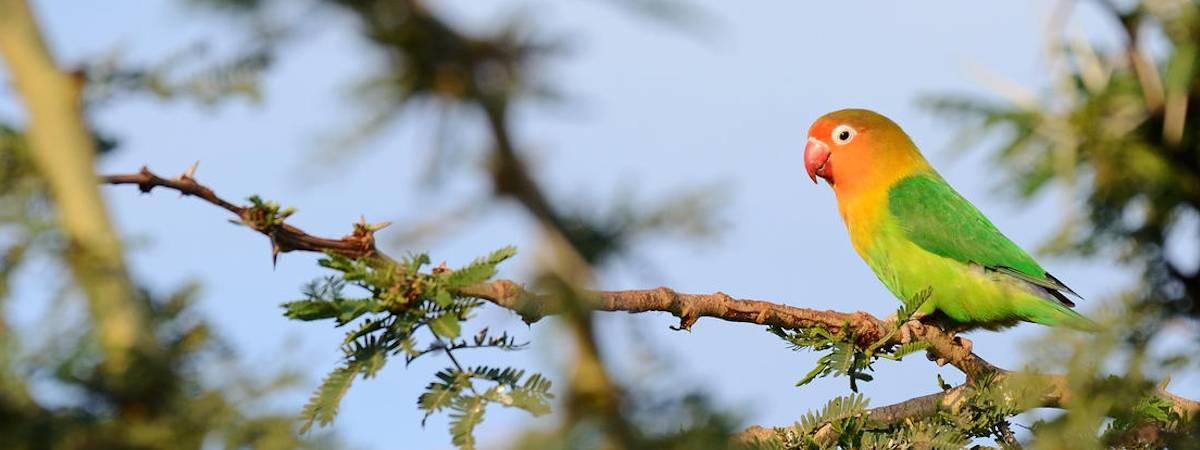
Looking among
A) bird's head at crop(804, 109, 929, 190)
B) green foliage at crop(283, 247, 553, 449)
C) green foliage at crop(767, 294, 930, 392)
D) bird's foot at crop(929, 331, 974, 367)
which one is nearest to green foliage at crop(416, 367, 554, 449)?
green foliage at crop(283, 247, 553, 449)

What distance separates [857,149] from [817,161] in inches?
10.8

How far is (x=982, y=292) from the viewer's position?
565 cm

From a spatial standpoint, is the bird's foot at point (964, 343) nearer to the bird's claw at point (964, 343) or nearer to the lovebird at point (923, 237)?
the bird's claw at point (964, 343)

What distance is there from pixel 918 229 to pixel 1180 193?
3.01 metres

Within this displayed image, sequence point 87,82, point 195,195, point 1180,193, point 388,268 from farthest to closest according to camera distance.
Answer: point 1180,193
point 388,268
point 195,195
point 87,82

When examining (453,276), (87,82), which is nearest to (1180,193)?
(453,276)

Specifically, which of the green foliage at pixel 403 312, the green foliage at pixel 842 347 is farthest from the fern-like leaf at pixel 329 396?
the green foliage at pixel 842 347

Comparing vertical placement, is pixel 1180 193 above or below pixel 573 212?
above

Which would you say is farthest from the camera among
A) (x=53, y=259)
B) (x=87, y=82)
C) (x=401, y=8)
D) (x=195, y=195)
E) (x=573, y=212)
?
(x=195, y=195)

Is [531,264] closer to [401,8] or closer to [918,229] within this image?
[401,8]

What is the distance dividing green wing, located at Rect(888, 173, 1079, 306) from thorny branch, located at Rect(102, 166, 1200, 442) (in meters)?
1.54

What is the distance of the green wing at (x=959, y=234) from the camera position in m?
5.76

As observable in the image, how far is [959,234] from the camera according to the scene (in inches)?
233

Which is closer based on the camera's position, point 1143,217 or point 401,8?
point 401,8
